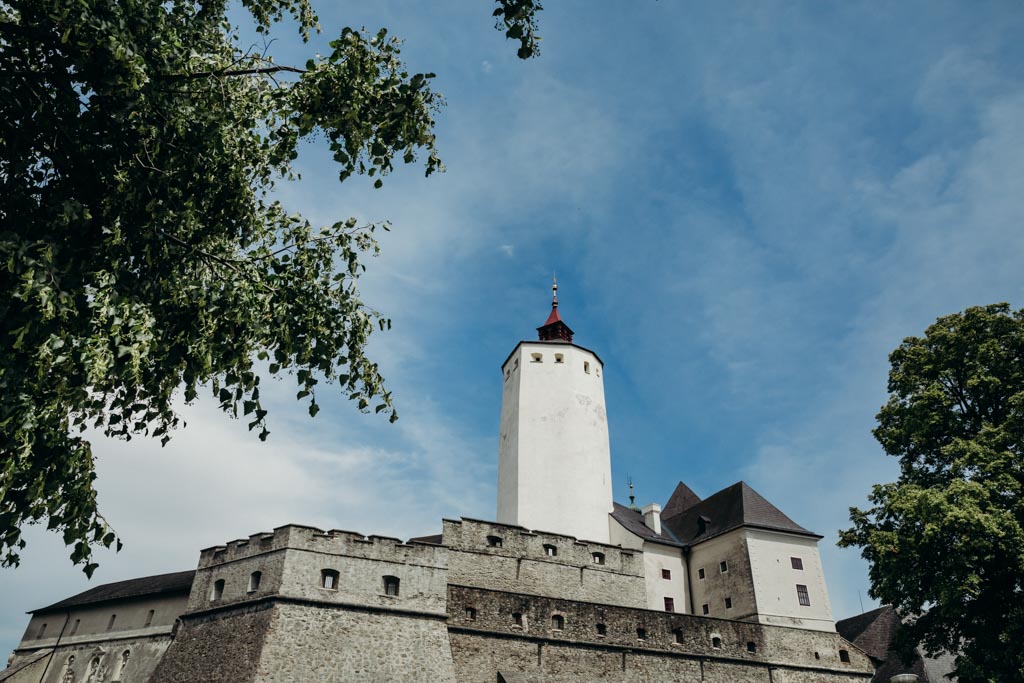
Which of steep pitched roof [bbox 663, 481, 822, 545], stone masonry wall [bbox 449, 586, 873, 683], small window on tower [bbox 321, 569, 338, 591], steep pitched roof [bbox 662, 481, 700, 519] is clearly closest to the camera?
small window on tower [bbox 321, 569, 338, 591]

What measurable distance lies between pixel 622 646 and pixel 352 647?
A: 8.64 metres

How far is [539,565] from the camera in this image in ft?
76.8

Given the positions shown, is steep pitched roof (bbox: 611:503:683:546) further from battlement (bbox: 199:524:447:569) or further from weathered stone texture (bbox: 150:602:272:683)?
weathered stone texture (bbox: 150:602:272:683)

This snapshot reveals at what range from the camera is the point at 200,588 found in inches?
827

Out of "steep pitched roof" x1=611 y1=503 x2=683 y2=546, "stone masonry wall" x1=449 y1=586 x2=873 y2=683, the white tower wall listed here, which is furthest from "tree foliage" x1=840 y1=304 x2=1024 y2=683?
the white tower wall

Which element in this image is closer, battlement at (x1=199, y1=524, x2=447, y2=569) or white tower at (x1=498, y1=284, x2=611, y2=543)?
battlement at (x1=199, y1=524, x2=447, y2=569)

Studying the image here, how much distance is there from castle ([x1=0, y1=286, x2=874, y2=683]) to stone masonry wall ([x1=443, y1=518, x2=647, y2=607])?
0.17 ft

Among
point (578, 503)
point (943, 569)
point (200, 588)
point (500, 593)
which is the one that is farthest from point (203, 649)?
point (943, 569)

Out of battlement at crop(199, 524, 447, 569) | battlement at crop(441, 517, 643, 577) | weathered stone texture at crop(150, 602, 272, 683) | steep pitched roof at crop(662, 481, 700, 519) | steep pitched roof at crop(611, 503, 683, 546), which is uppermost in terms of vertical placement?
steep pitched roof at crop(662, 481, 700, 519)

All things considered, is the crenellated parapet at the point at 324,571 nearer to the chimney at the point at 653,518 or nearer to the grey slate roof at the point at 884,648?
the chimney at the point at 653,518

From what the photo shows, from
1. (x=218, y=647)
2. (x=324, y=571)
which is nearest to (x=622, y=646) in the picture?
(x=324, y=571)

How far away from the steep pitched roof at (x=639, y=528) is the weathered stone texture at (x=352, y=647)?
10.4 m

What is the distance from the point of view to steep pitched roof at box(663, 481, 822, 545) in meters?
26.3

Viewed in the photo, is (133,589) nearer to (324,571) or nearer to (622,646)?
(324,571)
